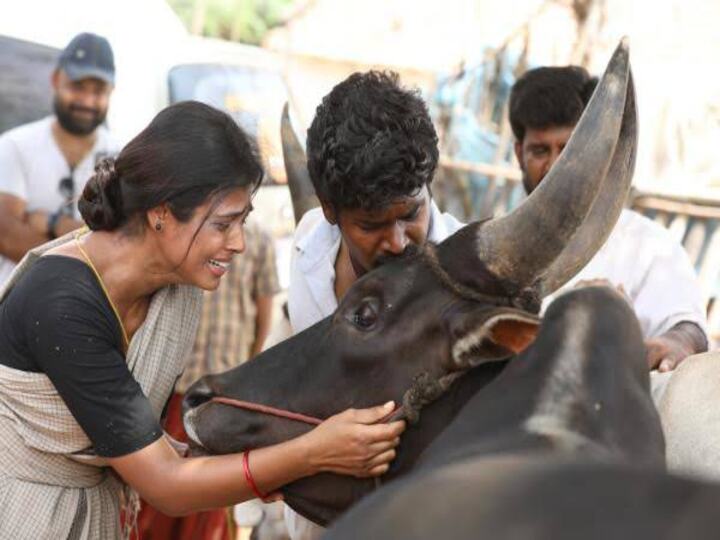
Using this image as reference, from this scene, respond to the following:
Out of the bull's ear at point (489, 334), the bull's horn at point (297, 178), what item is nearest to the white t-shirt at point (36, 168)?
the bull's horn at point (297, 178)

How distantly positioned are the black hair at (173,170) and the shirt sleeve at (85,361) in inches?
8.4

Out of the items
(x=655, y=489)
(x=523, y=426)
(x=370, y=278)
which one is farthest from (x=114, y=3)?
(x=655, y=489)

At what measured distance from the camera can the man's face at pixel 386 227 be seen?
3164 millimetres

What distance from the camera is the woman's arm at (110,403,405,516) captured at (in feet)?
9.37

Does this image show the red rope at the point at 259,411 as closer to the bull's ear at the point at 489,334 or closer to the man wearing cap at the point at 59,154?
the bull's ear at the point at 489,334

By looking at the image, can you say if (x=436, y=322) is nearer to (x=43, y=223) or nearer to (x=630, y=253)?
(x=630, y=253)

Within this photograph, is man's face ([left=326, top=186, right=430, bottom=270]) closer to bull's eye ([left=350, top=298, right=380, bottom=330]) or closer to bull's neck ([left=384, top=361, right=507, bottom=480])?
bull's eye ([left=350, top=298, right=380, bottom=330])

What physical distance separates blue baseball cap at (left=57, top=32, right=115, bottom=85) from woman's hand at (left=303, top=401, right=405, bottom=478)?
12.4 feet

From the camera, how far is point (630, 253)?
401 cm

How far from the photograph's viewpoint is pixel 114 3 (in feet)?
25.0

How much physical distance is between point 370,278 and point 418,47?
1433 centimetres

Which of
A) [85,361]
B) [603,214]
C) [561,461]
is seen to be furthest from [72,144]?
[561,461]

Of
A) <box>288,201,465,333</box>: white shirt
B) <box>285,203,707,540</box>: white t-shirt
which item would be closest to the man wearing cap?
<box>285,203,707,540</box>: white t-shirt

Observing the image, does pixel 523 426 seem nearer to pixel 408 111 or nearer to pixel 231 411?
pixel 231 411
